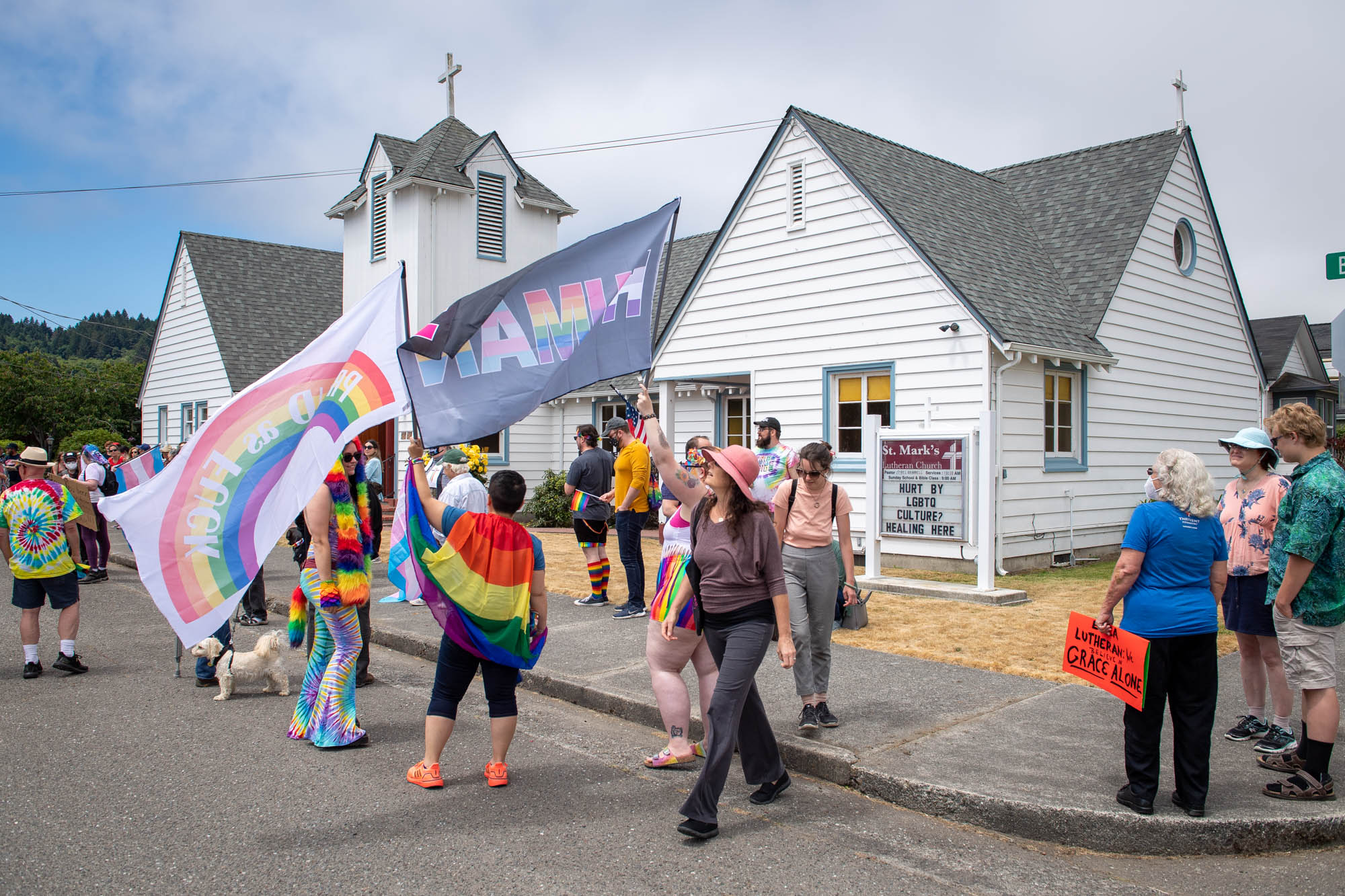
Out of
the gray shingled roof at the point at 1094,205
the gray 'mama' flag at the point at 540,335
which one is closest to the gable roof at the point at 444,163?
the gray shingled roof at the point at 1094,205

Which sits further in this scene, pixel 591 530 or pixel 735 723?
pixel 591 530

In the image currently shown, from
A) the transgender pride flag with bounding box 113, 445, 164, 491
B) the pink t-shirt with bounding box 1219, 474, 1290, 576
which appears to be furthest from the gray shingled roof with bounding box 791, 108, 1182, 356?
the transgender pride flag with bounding box 113, 445, 164, 491

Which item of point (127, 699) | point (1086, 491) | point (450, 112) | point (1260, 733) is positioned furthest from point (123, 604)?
point (450, 112)

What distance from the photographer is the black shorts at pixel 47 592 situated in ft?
24.6

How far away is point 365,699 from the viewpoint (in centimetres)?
701

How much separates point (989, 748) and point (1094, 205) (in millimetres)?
12199

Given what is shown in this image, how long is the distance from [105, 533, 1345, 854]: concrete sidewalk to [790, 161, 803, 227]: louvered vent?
7.59 m

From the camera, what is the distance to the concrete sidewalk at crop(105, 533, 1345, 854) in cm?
439

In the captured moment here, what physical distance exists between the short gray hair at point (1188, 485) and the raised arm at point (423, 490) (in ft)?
11.5

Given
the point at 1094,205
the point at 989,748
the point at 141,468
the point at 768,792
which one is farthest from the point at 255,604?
the point at 1094,205

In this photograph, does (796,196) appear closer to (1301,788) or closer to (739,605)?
(739,605)

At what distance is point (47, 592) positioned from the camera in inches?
302

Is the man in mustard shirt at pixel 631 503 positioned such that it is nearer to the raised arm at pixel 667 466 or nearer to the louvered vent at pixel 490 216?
the raised arm at pixel 667 466

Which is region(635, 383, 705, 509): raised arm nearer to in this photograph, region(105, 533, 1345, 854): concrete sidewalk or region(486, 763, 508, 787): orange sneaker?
region(105, 533, 1345, 854): concrete sidewalk
